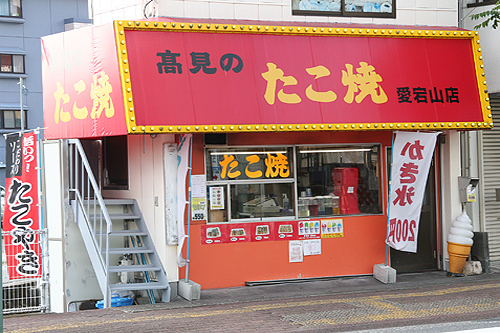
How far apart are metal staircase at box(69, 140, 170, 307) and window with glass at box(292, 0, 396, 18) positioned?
183 inches

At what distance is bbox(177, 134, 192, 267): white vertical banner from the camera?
31.0 feet

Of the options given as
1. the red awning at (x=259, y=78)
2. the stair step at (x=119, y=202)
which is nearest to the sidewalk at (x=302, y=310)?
the stair step at (x=119, y=202)

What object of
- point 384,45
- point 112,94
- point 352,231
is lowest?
point 352,231

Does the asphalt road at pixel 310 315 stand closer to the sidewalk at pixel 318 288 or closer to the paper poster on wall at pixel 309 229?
the sidewalk at pixel 318 288

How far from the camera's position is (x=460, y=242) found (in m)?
10.7

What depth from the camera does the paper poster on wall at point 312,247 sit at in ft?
34.9

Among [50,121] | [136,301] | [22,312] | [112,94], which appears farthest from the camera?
[50,121]

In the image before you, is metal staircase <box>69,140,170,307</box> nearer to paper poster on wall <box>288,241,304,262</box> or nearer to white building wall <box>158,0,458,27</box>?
paper poster on wall <box>288,241,304,262</box>

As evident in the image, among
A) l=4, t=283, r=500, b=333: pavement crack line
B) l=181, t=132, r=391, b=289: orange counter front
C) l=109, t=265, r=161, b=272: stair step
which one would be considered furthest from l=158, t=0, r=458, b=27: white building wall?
l=4, t=283, r=500, b=333: pavement crack line

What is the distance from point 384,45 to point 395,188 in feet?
Result: 8.40

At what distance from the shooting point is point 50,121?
11070mm

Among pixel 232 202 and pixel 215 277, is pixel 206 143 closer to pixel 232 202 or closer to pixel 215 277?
pixel 232 202

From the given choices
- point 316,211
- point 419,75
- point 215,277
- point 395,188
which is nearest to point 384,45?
point 419,75

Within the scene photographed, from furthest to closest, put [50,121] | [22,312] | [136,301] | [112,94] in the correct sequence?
[50,121] → [136,301] → [22,312] → [112,94]
